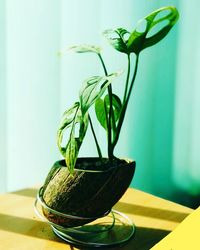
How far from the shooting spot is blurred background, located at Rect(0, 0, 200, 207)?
42.5 inches

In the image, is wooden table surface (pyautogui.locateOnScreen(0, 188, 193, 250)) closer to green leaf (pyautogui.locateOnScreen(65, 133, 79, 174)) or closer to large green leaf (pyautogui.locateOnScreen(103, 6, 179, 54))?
green leaf (pyautogui.locateOnScreen(65, 133, 79, 174))

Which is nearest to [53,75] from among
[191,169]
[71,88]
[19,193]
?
[71,88]

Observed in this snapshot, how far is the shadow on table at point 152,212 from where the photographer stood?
777 mm

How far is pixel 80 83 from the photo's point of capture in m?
1.18

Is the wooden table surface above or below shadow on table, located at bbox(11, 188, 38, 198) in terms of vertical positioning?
below

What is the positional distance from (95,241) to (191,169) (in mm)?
615

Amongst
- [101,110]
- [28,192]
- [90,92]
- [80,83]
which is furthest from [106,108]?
[80,83]

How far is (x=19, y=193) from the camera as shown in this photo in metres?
0.89

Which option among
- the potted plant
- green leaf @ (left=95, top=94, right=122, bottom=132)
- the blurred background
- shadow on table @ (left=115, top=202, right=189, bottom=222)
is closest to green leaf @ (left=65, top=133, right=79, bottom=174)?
the potted plant

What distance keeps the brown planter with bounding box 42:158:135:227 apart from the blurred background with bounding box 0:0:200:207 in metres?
0.50

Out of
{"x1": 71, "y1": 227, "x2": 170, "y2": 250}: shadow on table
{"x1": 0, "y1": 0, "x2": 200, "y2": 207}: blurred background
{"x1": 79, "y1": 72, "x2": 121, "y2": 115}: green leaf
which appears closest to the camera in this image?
{"x1": 79, "y1": 72, "x2": 121, "y2": 115}: green leaf

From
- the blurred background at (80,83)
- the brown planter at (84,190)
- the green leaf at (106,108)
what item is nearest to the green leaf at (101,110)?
the green leaf at (106,108)

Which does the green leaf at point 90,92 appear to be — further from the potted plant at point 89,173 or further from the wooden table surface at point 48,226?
the wooden table surface at point 48,226

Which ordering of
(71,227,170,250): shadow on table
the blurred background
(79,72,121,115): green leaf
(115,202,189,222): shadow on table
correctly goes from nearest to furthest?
(79,72,121,115): green leaf, (71,227,170,250): shadow on table, (115,202,189,222): shadow on table, the blurred background
